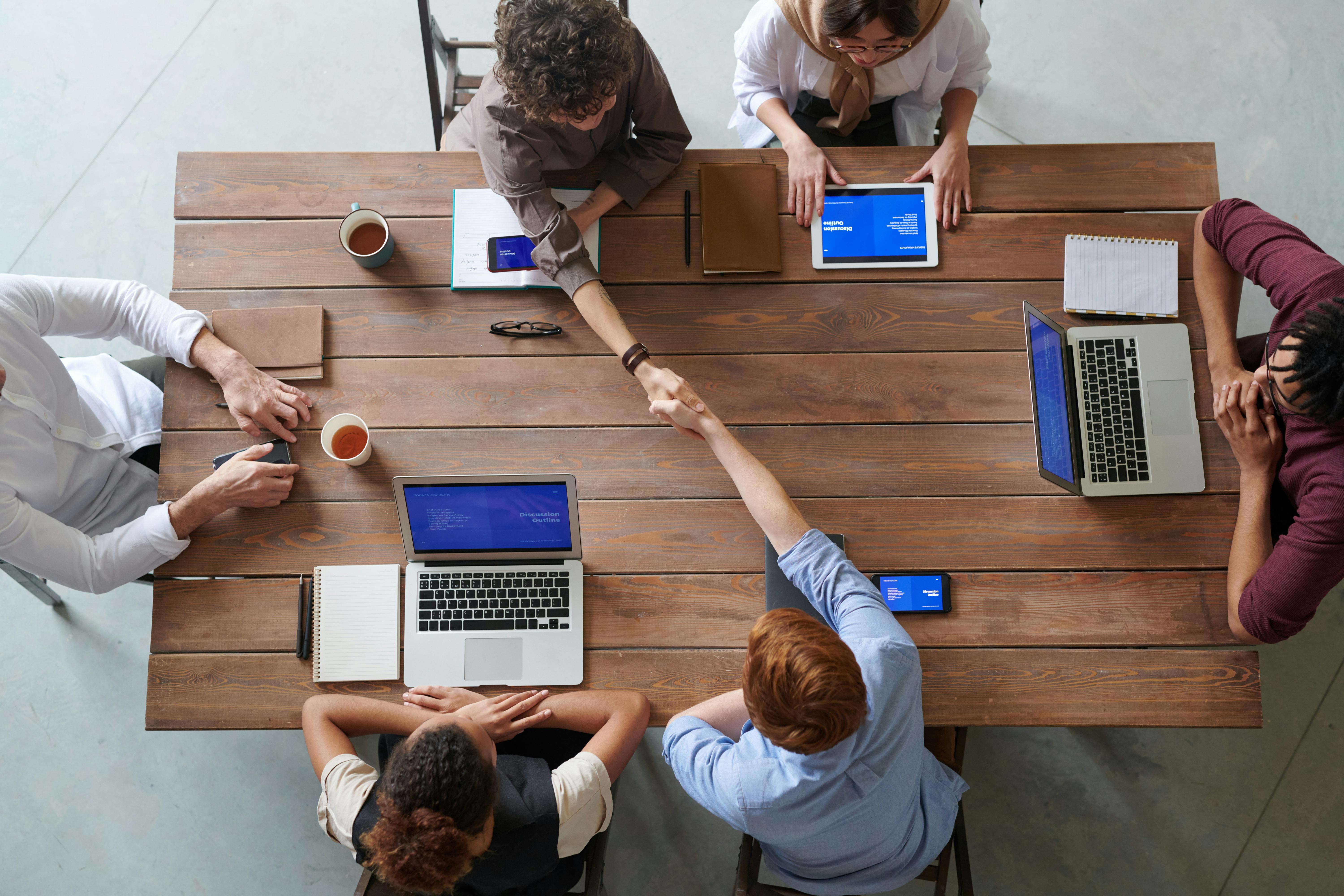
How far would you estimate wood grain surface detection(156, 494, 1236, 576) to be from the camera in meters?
1.71

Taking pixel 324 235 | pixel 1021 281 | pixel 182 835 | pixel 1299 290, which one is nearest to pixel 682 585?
pixel 1021 281

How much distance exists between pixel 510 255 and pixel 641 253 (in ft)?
0.99

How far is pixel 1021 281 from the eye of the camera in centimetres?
184

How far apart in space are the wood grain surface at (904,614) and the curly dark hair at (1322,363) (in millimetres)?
408

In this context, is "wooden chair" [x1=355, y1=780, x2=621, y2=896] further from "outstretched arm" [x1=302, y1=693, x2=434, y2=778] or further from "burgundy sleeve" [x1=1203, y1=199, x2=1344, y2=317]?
"burgundy sleeve" [x1=1203, y1=199, x2=1344, y2=317]

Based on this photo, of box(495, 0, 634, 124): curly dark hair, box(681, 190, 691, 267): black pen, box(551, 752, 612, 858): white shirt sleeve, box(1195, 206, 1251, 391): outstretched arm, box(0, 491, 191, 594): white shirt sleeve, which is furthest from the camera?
box(681, 190, 691, 267): black pen

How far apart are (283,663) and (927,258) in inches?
66.1

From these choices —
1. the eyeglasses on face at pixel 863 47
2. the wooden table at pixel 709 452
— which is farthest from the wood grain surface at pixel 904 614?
the eyeglasses on face at pixel 863 47

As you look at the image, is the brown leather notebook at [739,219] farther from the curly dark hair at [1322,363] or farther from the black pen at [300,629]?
the black pen at [300,629]

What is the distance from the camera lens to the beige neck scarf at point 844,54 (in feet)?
5.44

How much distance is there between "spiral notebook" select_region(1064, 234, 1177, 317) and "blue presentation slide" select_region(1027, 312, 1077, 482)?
0.40ft

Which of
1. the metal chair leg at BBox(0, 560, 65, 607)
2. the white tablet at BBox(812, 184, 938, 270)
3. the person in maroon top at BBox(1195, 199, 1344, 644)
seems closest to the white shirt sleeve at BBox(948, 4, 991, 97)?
the white tablet at BBox(812, 184, 938, 270)

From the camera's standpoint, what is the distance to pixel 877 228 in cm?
187

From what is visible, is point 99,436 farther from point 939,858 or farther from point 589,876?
point 939,858
